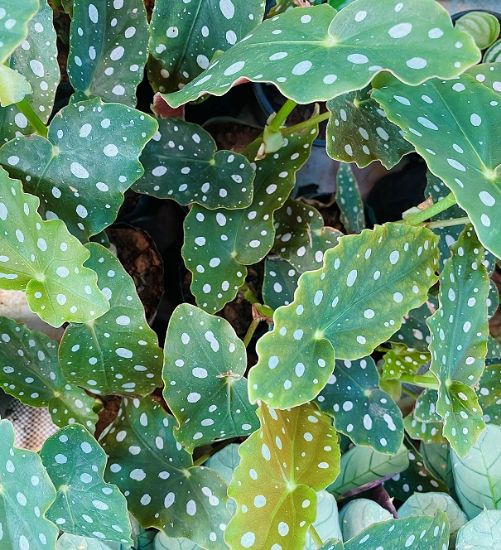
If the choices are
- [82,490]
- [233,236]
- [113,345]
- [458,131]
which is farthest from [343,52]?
[82,490]

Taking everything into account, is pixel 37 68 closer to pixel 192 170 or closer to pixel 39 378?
pixel 192 170

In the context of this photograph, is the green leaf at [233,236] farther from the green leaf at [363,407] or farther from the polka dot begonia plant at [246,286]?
the green leaf at [363,407]

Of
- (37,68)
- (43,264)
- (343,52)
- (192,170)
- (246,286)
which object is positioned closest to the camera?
(343,52)

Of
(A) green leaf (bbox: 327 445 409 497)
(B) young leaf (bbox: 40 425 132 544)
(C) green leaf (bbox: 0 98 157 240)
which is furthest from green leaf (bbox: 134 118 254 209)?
(A) green leaf (bbox: 327 445 409 497)

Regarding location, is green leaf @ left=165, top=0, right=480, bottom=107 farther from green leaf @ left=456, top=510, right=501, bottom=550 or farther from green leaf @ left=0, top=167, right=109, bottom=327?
green leaf @ left=456, top=510, right=501, bottom=550

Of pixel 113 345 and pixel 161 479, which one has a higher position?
pixel 113 345
